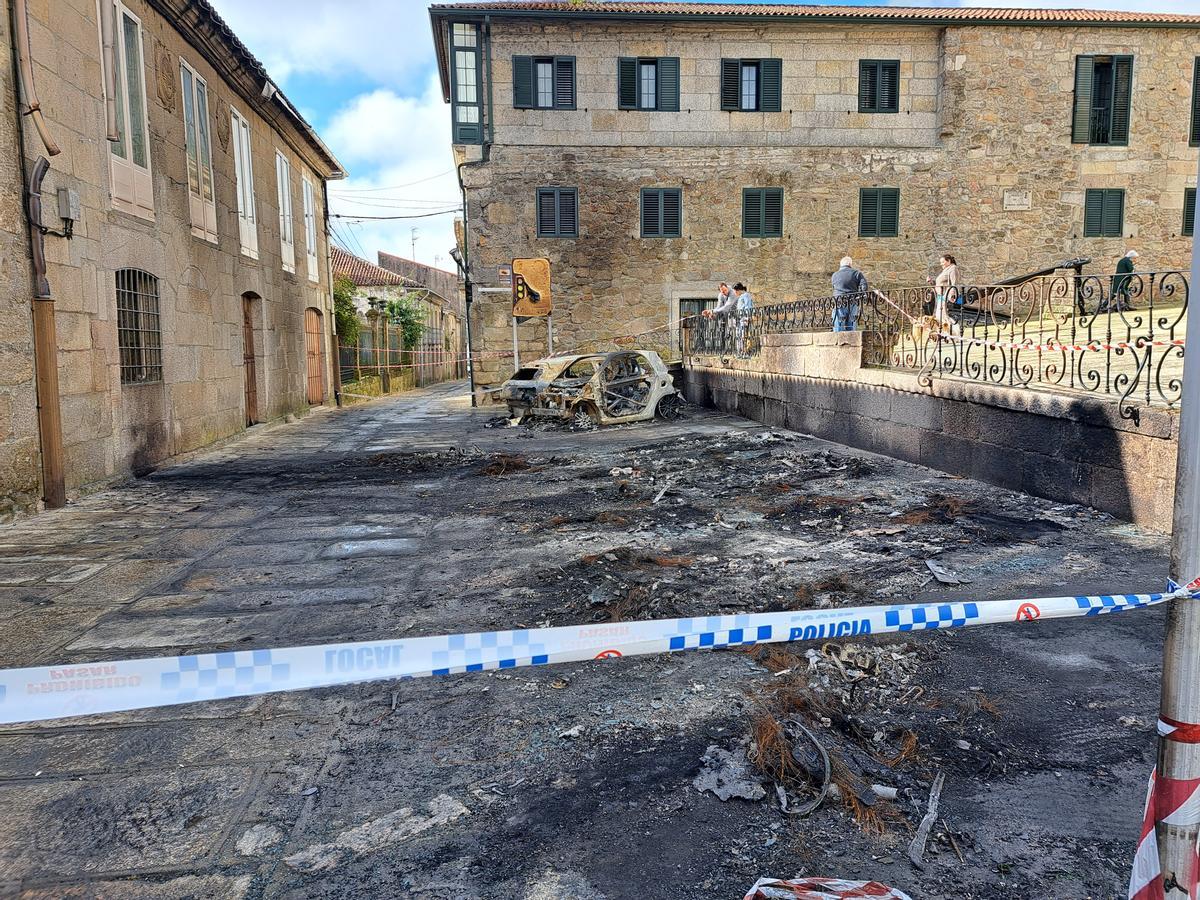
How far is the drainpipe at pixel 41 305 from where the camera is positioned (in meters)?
7.80

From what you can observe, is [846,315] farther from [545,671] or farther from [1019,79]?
[1019,79]

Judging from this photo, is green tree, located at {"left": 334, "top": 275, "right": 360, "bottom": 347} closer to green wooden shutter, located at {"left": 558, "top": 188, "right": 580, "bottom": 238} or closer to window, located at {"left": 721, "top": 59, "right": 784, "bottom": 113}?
green wooden shutter, located at {"left": 558, "top": 188, "right": 580, "bottom": 238}

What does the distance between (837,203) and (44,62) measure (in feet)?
56.5

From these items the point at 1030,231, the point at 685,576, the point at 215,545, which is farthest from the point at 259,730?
the point at 1030,231

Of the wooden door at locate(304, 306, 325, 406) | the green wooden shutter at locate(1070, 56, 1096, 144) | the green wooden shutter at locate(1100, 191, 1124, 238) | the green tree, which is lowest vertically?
the wooden door at locate(304, 306, 325, 406)

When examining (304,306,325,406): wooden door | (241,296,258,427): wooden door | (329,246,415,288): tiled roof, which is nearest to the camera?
(241,296,258,427): wooden door

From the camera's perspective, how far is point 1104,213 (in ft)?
69.2

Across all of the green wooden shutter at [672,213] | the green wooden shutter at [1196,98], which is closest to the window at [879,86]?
the green wooden shutter at [672,213]

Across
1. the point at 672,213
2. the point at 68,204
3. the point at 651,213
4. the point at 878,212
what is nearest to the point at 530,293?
the point at 651,213

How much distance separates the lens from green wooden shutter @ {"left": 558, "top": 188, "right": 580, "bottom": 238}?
66.6 feet

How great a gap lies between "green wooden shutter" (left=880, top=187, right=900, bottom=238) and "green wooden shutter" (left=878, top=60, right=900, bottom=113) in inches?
78.9

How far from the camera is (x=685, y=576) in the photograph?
5.29 m

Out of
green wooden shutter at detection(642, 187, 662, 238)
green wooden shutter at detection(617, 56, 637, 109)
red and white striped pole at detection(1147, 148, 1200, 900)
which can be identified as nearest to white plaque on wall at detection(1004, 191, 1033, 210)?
green wooden shutter at detection(642, 187, 662, 238)

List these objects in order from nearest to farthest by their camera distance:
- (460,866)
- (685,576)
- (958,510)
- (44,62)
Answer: (460,866)
(685,576)
(958,510)
(44,62)
